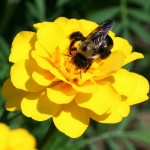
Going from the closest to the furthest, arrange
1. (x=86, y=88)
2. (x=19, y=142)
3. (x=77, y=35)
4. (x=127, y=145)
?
(x=19, y=142), (x=86, y=88), (x=77, y=35), (x=127, y=145)

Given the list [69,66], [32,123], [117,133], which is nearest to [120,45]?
[69,66]

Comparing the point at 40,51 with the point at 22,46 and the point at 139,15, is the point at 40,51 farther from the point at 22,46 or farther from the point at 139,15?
the point at 139,15

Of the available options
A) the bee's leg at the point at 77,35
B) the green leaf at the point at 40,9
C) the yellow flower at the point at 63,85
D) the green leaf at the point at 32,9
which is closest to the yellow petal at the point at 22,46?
the yellow flower at the point at 63,85

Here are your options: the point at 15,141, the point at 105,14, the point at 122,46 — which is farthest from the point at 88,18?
the point at 15,141

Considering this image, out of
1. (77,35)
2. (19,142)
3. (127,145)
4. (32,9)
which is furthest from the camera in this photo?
(32,9)

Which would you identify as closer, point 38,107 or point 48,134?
point 38,107

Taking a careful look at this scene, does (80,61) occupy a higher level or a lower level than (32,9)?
higher

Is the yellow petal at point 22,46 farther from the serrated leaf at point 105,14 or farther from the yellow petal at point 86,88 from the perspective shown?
the serrated leaf at point 105,14
